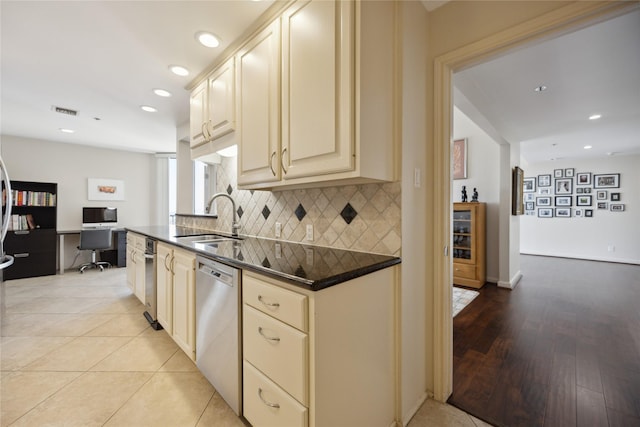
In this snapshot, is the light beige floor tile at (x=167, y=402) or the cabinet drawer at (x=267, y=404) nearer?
the cabinet drawer at (x=267, y=404)

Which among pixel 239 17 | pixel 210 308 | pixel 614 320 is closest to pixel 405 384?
pixel 210 308

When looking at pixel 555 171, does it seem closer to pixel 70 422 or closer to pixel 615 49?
pixel 615 49

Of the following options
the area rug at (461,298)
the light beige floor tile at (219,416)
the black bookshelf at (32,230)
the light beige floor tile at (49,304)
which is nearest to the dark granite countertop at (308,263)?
the light beige floor tile at (219,416)

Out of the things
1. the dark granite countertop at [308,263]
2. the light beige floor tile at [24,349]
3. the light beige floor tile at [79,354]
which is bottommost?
the light beige floor tile at [79,354]

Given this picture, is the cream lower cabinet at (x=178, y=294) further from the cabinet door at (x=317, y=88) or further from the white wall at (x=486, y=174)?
the white wall at (x=486, y=174)

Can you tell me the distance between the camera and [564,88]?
8.48 ft

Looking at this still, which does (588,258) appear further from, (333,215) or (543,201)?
(333,215)

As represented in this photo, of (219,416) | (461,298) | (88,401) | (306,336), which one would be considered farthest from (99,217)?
(461,298)

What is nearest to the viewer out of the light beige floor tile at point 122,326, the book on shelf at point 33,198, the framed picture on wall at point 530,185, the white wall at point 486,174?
the light beige floor tile at point 122,326

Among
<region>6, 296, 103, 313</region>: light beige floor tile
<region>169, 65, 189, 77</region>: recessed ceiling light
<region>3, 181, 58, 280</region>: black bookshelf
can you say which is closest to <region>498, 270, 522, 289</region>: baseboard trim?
<region>169, 65, 189, 77</region>: recessed ceiling light

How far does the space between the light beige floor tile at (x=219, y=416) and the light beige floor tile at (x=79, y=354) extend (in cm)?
111

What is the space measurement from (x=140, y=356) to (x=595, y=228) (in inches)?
349

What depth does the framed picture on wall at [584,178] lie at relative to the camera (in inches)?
249

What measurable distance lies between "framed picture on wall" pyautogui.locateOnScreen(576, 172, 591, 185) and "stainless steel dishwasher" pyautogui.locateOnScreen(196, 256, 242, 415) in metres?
8.42
